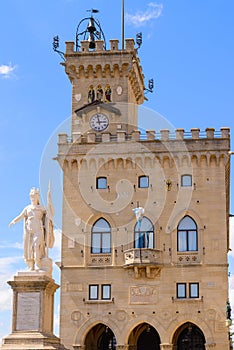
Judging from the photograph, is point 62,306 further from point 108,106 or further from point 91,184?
point 108,106

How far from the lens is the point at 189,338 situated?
5362 centimetres

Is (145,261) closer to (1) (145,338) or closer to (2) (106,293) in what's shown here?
(2) (106,293)

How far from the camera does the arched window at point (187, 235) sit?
171 feet

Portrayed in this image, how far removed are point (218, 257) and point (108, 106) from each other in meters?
13.8

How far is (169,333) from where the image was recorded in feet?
167

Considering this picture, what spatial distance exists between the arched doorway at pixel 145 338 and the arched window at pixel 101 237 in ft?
19.6

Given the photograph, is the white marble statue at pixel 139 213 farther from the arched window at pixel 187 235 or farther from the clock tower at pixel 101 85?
the clock tower at pixel 101 85

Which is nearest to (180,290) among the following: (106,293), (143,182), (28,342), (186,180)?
(106,293)

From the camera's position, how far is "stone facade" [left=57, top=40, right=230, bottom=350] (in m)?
51.3

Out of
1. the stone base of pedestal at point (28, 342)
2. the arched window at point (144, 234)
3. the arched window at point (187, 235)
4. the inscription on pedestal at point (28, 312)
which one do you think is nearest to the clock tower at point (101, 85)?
the arched window at point (144, 234)

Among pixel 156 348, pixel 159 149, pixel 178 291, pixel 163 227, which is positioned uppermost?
pixel 159 149

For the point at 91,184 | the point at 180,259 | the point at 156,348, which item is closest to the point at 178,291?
the point at 180,259

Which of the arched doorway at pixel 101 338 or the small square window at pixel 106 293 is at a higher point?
the small square window at pixel 106 293

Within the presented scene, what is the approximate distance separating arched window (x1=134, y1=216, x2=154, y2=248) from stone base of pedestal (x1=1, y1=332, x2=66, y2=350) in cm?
2698
